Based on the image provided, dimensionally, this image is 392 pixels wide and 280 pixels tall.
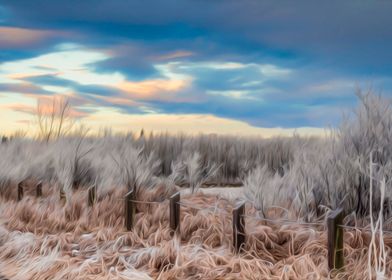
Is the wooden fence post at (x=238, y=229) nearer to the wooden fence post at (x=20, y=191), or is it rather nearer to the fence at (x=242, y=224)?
the fence at (x=242, y=224)

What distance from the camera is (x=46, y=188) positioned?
1127 centimetres

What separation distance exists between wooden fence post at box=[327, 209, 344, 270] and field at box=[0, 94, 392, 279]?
0.08 metres

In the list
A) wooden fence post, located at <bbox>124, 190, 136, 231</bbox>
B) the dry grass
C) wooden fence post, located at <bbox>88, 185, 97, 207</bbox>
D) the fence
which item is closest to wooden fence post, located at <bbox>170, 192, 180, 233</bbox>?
the fence

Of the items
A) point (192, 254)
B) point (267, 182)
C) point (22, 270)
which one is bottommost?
point (22, 270)

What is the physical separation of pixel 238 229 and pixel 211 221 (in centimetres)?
87

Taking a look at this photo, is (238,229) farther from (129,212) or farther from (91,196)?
(91,196)

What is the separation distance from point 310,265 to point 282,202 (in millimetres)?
1747

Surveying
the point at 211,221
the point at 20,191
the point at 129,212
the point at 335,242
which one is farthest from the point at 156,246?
the point at 20,191

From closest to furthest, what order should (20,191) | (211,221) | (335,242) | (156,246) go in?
(335,242) → (156,246) → (211,221) → (20,191)

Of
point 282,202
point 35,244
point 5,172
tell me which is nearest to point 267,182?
point 282,202

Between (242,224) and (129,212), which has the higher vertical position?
(242,224)

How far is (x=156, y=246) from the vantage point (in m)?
7.16

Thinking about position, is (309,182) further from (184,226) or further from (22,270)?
(22,270)

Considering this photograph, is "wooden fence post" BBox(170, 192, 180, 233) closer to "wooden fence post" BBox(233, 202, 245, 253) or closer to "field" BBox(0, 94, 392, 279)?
"field" BBox(0, 94, 392, 279)
